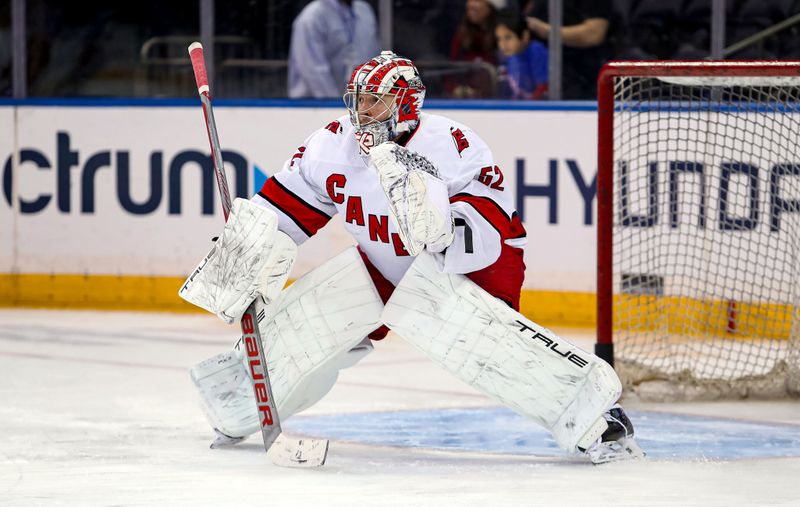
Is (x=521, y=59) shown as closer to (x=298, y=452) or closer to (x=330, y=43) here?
(x=330, y=43)

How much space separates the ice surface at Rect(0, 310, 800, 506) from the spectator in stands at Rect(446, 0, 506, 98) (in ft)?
4.92

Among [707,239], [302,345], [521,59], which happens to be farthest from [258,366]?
[521,59]

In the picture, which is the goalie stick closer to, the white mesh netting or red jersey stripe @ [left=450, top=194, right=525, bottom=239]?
Result: red jersey stripe @ [left=450, top=194, right=525, bottom=239]

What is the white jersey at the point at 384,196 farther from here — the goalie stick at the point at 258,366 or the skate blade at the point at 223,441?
the skate blade at the point at 223,441

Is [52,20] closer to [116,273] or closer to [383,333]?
[116,273]

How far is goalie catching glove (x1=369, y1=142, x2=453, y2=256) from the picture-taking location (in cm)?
371

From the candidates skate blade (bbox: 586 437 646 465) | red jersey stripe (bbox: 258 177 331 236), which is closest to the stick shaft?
red jersey stripe (bbox: 258 177 331 236)

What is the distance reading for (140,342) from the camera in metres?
6.45

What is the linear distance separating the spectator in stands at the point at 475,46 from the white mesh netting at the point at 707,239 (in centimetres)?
99

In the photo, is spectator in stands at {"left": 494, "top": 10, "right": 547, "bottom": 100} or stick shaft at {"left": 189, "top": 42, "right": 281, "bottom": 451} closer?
stick shaft at {"left": 189, "top": 42, "right": 281, "bottom": 451}

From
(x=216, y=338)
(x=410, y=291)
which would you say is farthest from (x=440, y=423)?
(x=216, y=338)

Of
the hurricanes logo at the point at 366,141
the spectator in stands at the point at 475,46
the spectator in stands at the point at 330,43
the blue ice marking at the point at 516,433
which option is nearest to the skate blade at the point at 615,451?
the blue ice marking at the point at 516,433

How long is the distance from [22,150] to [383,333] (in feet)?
11.7

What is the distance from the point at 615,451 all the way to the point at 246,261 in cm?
99
